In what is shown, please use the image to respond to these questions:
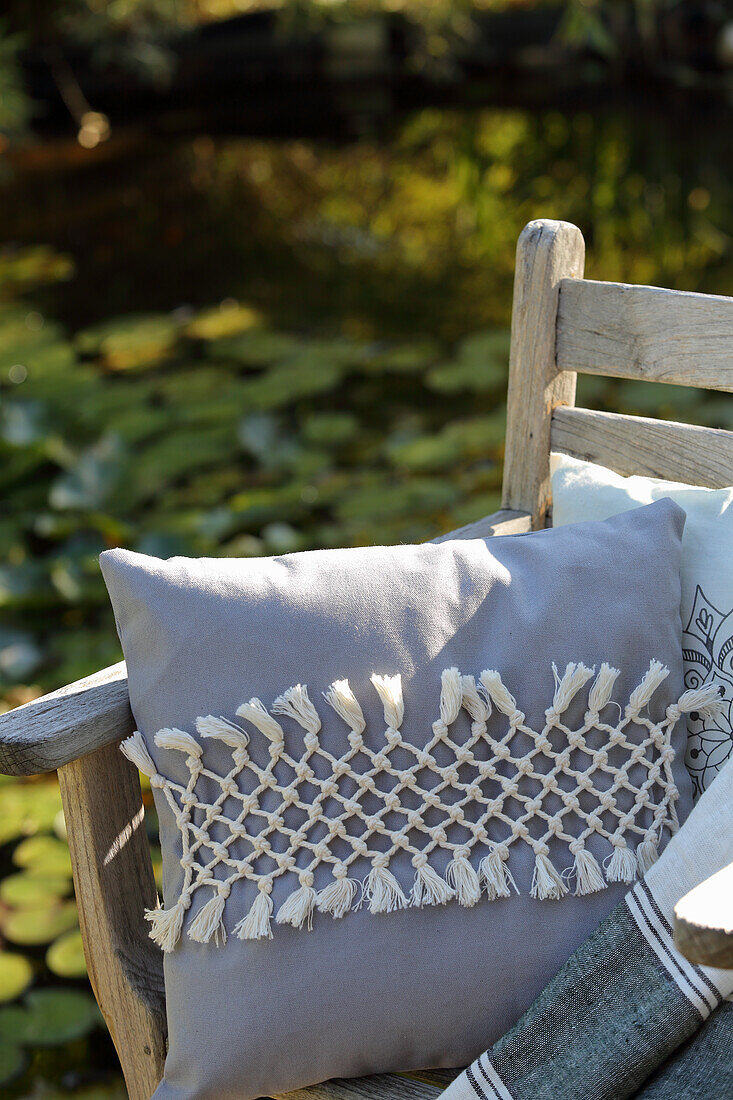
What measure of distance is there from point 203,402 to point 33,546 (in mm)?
527

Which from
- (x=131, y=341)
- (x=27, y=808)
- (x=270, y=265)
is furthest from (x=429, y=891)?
(x=270, y=265)

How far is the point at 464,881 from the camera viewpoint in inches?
24.9

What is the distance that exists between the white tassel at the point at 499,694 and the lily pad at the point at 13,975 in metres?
0.82

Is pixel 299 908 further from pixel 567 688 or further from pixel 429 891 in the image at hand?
pixel 567 688

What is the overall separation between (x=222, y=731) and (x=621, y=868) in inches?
10.7

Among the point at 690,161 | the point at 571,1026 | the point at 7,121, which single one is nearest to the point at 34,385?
the point at 7,121

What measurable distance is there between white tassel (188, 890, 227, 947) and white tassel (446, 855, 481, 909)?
0.47 ft

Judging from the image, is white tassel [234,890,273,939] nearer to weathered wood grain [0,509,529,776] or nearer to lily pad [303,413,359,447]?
weathered wood grain [0,509,529,776]

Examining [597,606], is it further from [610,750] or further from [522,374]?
[522,374]

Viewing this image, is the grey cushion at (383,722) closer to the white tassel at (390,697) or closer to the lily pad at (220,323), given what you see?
the white tassel at (390,697)

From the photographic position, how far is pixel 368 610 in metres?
0.67

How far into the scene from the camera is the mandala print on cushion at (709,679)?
726 mm

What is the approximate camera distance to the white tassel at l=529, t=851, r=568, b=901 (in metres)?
0.64

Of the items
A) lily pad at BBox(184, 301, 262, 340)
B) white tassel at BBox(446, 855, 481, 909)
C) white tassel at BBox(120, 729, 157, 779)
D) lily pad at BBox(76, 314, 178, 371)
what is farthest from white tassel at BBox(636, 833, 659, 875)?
lily pad at BBox(184, 301, 262, 340)
